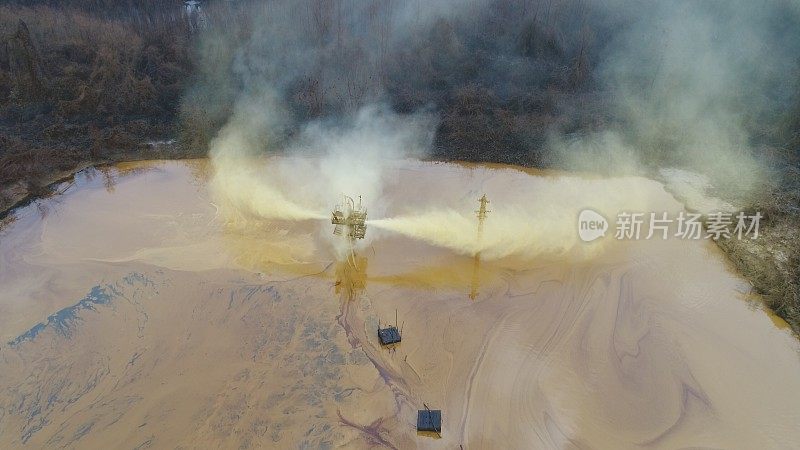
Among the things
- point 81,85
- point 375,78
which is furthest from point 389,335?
point 81,85

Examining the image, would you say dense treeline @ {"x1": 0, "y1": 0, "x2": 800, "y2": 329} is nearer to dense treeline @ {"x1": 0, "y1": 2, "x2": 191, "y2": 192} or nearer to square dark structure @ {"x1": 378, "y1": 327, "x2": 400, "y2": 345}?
dense treeline @ {"x1": 0, "y1": 2, "x2": 191, "y2": 192}

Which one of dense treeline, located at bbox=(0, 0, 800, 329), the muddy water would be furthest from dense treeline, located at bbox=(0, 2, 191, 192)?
the muddy water

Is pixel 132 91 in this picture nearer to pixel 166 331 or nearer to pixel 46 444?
pixel 166 331

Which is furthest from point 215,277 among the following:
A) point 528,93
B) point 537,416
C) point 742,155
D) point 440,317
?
point 742,155

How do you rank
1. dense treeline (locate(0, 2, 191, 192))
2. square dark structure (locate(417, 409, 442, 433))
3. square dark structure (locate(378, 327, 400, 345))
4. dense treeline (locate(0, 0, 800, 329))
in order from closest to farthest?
square dark structure (locate(417, 409, 442, 433))
square dark structure (locate(378, 327, 400, 345))
dense treeline (locate(0, 2, 191, 192))
dense treeline (locate(0, 0, 800, 329))

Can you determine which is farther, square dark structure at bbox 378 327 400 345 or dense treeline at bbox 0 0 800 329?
dense treeline at bbox 0 0 800 329

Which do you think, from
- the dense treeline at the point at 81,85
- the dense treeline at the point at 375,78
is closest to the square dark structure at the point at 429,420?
the dense treeline at the point at 375,78

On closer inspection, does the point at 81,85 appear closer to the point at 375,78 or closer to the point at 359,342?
the point at 375,78
